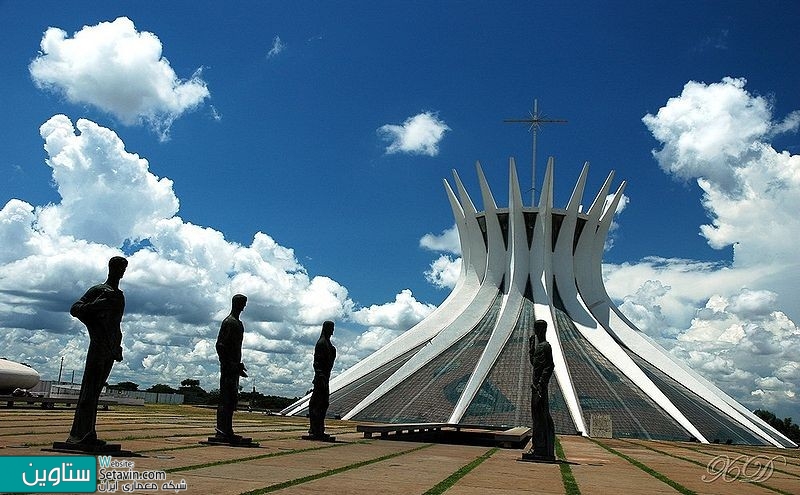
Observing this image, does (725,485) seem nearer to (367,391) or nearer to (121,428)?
(121,428)

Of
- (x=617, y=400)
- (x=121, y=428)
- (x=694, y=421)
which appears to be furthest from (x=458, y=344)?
(x=121, y=428)

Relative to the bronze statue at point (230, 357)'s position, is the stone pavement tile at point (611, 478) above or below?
below

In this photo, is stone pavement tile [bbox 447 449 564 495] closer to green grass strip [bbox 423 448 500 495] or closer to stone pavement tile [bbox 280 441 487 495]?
green grass strip [bbox 423 448 500 495]

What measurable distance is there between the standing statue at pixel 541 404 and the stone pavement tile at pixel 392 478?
1.22 metres

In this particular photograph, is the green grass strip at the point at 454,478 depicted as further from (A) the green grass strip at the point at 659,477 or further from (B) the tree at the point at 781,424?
(B) the tree at the point at 781,424

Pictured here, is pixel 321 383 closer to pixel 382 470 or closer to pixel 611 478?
pixel 382 470

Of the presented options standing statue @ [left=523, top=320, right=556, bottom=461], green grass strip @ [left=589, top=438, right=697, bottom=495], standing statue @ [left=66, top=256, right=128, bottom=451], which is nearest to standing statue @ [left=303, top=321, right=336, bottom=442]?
standing statue @ [left=523, top=320, right=556, bottom=461]

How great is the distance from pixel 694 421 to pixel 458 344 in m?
10.4

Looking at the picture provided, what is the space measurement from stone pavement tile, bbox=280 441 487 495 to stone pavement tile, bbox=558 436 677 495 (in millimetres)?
1593

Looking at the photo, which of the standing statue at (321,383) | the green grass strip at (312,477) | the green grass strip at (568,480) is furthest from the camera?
the standing statue at (321,383)

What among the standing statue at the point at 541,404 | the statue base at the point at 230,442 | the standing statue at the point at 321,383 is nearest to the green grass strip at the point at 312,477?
the statue base at the point at 230,442

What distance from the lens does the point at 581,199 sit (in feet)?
114

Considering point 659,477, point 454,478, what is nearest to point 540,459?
point 659,477

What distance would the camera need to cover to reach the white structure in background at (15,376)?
3008cm
